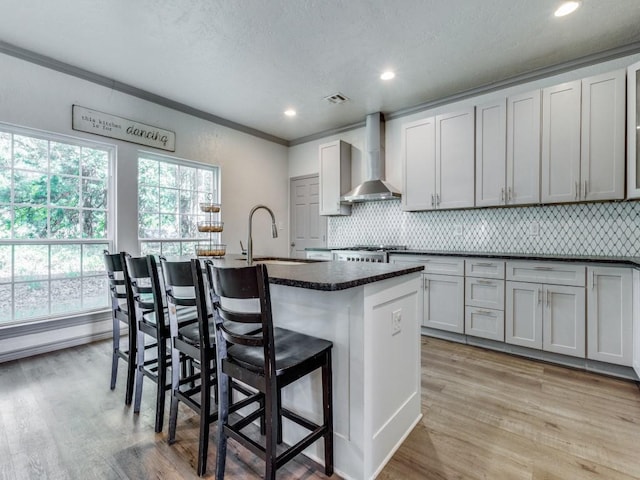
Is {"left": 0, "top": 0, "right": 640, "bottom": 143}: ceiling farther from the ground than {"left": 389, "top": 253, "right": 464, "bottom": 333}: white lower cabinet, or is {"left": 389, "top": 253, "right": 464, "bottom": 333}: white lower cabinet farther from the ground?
{"left": 0, "top": 0, "right": 640, "bottom": 143}: ceiling

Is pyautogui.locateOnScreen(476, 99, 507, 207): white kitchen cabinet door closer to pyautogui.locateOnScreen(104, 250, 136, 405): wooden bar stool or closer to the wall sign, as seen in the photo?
pyautogui.locateOnScreen(104, 250, 136, 405): wooden bar stool

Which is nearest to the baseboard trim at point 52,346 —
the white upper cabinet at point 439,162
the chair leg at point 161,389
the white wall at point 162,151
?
the white wall at point 162,151

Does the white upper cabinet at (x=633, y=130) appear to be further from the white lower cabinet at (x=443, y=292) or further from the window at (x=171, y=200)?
the window at (x=171, y=200)

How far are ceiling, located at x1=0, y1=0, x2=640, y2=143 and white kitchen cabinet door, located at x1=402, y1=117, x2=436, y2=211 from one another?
1.45 feet

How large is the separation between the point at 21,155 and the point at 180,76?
1715mm

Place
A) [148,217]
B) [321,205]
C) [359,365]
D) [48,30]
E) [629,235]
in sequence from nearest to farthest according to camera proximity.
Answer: [359,365], [48,30], [629,235], [148,217], [321,205]

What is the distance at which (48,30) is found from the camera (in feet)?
8.63

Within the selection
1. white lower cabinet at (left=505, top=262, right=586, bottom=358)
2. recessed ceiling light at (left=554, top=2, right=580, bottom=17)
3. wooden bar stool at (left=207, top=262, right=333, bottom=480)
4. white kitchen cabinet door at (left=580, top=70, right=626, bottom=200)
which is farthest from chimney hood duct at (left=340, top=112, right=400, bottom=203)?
wooden bar stool at (left=207, top=262, right=333, bottom=480)

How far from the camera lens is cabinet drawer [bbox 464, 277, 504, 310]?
3027mm

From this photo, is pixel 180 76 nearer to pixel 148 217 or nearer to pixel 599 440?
pixel 148 217

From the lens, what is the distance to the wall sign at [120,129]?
10.8ft

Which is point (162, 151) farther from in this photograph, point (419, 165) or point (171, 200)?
point (419, 165)

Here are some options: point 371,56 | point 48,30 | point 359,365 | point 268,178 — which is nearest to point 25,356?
point 48,30

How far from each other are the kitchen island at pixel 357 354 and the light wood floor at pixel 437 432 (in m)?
0.17
